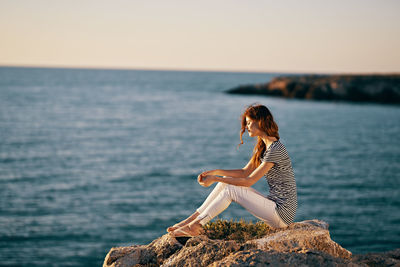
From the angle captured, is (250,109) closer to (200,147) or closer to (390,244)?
(390,244)

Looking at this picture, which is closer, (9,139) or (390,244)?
(390,244)

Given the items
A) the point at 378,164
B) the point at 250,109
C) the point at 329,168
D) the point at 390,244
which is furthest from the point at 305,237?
the point at 378,164

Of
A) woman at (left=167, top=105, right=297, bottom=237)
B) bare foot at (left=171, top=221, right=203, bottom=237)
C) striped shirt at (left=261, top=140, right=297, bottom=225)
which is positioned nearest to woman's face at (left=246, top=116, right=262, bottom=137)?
woman at (left=167, top=105, right=297, bottom=237)

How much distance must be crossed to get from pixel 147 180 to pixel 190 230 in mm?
18433

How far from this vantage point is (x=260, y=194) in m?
5.73

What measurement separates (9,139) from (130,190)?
2011cm

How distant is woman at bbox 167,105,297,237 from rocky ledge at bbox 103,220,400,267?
260mm

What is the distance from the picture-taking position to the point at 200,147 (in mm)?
33531

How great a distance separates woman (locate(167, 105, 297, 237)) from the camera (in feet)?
18.4

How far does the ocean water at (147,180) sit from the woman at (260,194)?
1054 centimetres

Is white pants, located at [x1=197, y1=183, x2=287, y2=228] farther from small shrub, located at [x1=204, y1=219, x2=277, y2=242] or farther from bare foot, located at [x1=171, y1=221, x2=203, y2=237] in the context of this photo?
small shrub, located at [x1=204, y1=219, x2=277, y2=242]

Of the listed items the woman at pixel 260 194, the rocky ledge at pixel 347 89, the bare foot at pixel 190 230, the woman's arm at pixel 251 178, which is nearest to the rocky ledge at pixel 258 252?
the bare foot at pixel 190 230

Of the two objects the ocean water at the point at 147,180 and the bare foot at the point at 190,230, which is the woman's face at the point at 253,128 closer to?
the bare foot at the point at 190,230

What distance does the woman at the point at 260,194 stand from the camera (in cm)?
561
